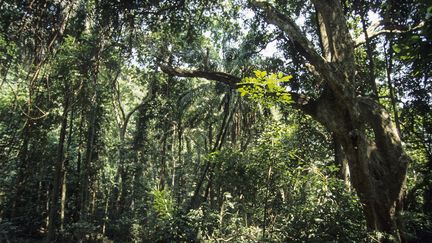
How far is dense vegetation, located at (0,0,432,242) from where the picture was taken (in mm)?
4773

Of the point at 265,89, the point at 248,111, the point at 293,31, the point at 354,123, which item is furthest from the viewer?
the point at 248,111

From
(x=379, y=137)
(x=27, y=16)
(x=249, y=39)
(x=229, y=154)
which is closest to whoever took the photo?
(x=27, y=16)

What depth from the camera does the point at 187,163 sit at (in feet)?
70.5

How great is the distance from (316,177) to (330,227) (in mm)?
864

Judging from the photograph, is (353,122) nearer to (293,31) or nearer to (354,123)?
(354,123)

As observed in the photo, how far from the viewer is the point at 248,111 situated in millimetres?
16531

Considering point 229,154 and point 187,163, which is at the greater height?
point 187,163

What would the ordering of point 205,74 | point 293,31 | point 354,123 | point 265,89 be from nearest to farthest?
point 265,89 → point 354,123 → point 293,31 → point 205,74

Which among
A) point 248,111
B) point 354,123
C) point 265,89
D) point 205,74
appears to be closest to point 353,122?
point 354,123

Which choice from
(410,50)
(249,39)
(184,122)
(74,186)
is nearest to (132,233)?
(74,186)

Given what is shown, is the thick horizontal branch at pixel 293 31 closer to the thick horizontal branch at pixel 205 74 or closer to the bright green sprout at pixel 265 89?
the bright green sprout at pixel 265 89

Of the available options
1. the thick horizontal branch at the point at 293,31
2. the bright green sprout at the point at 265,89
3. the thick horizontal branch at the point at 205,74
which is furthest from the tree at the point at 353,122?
the thick horizontal branch at the point at 205,74

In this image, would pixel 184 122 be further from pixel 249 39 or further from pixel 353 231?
pixel 353 231

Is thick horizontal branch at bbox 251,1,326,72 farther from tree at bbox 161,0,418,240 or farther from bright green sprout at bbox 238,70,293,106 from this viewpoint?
bright green sprout at bbox 238,70,293,106
